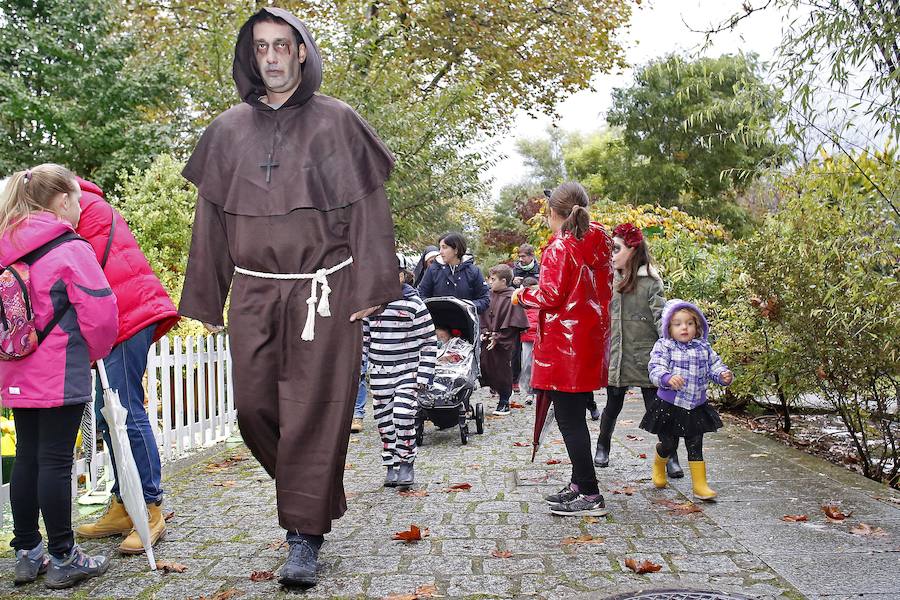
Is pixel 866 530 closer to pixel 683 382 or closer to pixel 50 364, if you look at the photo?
pixel 683 382

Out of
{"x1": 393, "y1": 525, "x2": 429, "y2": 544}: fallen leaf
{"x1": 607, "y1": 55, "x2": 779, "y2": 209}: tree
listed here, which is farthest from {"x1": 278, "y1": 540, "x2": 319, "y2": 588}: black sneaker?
{"x1": 607, "y1": 55, "x2": 779, "y2": 209}: tree

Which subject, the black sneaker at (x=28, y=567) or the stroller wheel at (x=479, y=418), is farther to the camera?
the stroller wheel at (x=479, y=418)

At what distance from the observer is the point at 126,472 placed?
159 inches

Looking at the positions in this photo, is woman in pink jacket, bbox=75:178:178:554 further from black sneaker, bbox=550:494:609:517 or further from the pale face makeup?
the pale face makeup

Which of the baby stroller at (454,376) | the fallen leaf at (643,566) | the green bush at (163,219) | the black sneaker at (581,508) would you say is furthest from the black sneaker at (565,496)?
the green bush at (163,219)

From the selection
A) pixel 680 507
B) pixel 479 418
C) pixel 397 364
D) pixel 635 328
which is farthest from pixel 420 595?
pixel 479 418

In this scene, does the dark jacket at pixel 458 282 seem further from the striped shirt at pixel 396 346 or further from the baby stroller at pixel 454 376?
the striped shirt at pixel 396 346

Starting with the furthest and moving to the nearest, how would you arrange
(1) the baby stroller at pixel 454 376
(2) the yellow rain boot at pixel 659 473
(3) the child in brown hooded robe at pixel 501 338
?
(3) the child in brown hooded robe at pixel 501 338, (1) the baby stroller at pixel 454 376, (2) the yellow rain boot at pixel 659 473

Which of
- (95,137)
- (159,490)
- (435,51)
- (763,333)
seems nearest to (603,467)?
(763,333)

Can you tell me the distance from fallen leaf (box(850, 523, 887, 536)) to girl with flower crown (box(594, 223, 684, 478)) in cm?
206

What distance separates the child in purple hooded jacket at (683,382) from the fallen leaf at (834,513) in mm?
775

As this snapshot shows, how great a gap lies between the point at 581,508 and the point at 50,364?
295 cm

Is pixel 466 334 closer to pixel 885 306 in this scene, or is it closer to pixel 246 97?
pixel 885 306

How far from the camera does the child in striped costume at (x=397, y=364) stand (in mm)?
6336
